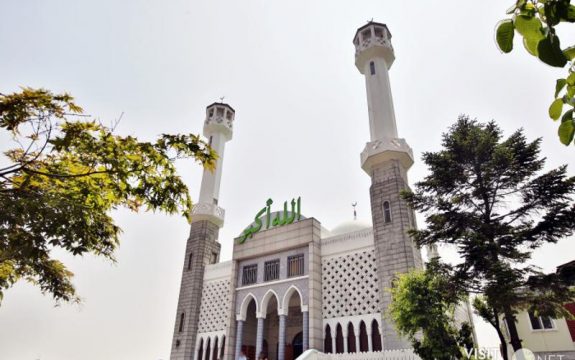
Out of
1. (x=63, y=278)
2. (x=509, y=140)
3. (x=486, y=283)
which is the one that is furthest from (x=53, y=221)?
(x=509, y=140)

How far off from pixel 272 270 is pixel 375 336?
21.9 feet

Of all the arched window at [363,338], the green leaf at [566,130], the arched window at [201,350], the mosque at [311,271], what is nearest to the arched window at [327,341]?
the mosque at [311,271]

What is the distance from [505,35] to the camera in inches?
49.4

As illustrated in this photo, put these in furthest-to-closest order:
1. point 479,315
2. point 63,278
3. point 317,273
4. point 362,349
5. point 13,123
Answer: point 317,273
point 362,349
point 479,315
point 63,278
point 13,123

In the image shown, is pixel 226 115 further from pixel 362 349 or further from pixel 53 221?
pixel 53 221

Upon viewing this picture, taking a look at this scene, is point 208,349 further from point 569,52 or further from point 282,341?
point 569,52

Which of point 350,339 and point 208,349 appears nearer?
point 350,339

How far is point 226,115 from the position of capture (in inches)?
1136

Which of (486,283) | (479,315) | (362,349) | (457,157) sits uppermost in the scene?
(457,157)

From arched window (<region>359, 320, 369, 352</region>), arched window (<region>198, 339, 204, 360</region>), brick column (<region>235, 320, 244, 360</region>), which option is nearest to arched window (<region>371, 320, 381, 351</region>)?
arched window (<region>359, 320, 369, 352</region>)

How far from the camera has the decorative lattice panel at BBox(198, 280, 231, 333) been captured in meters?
21.1

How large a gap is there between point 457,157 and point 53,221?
11016mm

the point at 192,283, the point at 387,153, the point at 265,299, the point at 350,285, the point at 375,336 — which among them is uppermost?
the point at 387,153

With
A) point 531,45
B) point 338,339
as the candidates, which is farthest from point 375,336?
point 531,45
